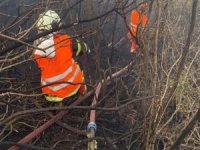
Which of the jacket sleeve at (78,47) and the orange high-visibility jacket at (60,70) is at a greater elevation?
the jacket sleeve at (78,47)

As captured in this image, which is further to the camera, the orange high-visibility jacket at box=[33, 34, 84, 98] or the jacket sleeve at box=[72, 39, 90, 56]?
the jacket sleeve at box=[72, 39, 90, 56]

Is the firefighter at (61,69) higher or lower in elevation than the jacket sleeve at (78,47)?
lower

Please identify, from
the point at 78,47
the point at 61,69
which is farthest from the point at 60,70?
the point at 78,47

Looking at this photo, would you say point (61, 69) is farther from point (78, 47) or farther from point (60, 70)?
point (78, 47)

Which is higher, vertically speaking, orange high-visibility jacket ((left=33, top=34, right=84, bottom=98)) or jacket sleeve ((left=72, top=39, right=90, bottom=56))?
jacket sleeve ((left=72, top=39, right=90, bottom=56))

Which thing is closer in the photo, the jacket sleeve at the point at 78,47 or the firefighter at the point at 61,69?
the firefighter at the point at 61,69

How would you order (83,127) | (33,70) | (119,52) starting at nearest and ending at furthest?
(83,127) < (33,70) < (119,52)

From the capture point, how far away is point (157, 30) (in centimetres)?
346

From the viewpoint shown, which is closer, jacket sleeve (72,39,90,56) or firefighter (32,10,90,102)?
firefighter (32,10,90,102)

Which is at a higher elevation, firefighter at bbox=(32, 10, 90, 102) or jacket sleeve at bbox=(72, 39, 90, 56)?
jacket sleeve at bbox=(72, 39, 90, 56)

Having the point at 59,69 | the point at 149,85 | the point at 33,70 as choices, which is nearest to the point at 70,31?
the point at 33,70

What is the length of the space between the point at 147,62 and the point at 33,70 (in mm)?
2614

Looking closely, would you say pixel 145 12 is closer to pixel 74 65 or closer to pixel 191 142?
pixel 74 65

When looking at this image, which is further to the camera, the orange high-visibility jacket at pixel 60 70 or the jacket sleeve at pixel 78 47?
the jacket sleeve at pixel 78 47
